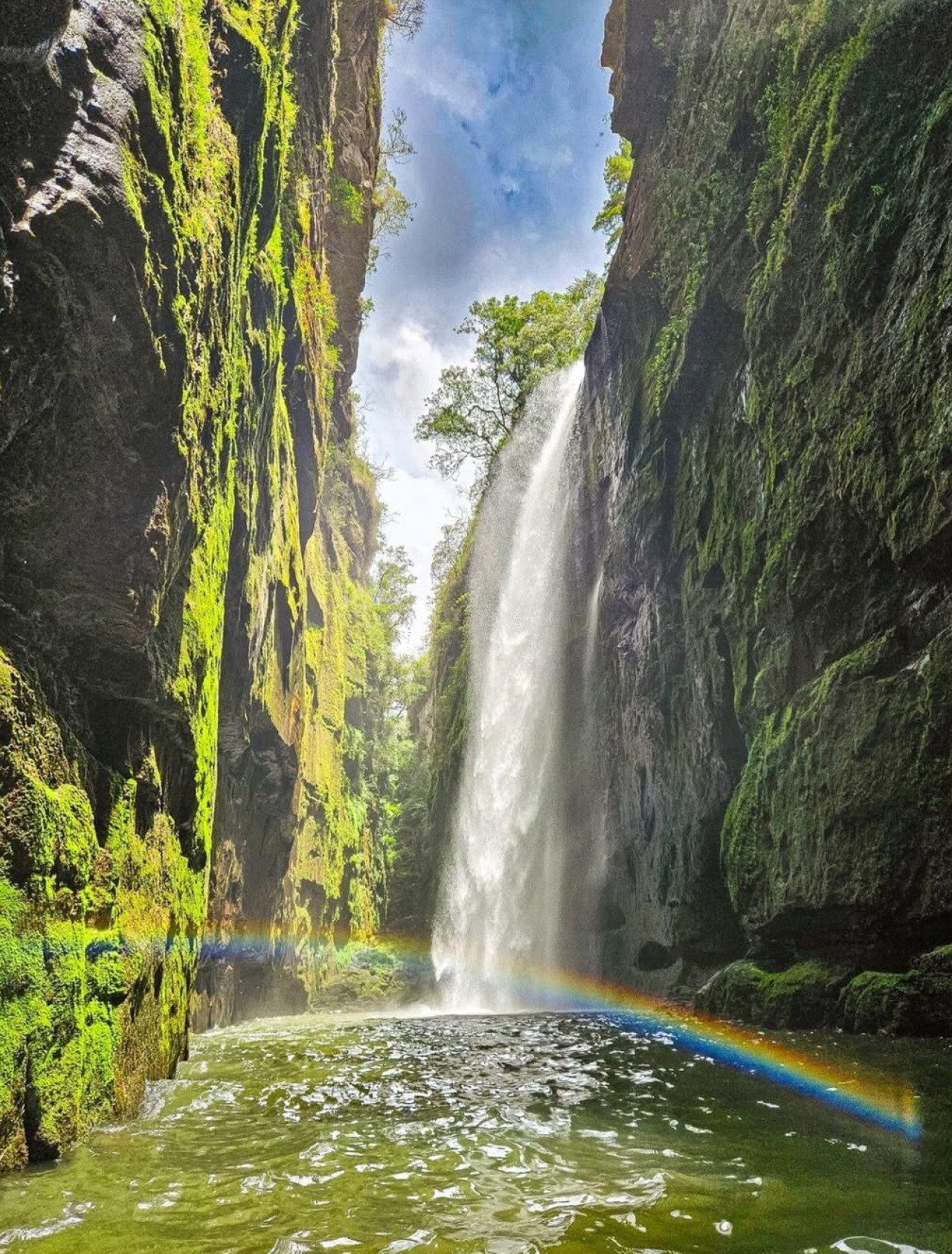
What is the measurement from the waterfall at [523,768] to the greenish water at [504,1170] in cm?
1249

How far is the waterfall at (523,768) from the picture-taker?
19.5 m

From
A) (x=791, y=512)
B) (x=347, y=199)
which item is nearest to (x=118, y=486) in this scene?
(x=791, y=512)

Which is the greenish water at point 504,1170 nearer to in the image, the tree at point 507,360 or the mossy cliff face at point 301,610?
the mossy cliff face at point 301,610

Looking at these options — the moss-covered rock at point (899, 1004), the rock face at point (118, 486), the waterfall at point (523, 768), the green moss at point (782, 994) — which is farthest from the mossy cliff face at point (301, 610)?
the moss-covered rock at point (899, 1004)

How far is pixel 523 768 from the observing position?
2159 cm

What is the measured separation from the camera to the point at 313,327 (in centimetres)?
1584

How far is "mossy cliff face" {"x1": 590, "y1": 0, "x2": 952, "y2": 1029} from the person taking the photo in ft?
23.6

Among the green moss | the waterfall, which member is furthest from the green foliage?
the green moss

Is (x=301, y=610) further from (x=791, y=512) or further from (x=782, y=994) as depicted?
(x=782, y=994)

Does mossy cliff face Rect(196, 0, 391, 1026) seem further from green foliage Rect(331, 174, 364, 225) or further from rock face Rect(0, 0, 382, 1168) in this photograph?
rock face Rect(0, 0, 382, 1168)

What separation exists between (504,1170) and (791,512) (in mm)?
7960

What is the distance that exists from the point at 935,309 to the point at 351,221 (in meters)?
16.0

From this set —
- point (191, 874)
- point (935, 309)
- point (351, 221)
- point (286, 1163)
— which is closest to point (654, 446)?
point (935, 309)

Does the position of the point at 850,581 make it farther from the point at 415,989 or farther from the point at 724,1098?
the point at 415,989
